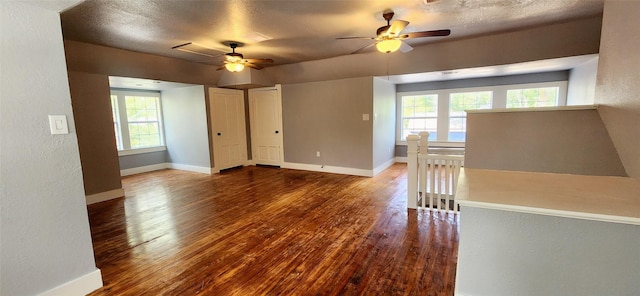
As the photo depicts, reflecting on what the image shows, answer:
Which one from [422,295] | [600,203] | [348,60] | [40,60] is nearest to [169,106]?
[348,60]

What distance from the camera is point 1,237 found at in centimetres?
160

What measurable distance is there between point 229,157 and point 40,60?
4978mm

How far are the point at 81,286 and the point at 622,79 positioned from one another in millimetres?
4131

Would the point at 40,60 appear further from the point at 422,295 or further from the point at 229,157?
the point at 229,157

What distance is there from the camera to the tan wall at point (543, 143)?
2.15 metres

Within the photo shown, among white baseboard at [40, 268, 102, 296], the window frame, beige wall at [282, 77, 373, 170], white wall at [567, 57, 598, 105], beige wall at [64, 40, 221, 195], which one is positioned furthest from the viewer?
the window frame

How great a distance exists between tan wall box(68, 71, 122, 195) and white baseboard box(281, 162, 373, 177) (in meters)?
3.37

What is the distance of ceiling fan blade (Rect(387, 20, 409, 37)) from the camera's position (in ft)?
9.30

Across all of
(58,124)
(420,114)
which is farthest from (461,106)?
(58,124)

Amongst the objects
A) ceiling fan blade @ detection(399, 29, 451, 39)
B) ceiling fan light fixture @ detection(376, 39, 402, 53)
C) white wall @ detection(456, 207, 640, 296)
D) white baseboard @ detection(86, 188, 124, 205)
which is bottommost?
white baseboard @ detection(86, 188, 124, 205)

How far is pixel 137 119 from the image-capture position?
6.31 m

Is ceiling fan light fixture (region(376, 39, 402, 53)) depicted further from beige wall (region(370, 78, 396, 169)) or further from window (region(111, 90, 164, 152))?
window (region(111, 90, 164, 152))

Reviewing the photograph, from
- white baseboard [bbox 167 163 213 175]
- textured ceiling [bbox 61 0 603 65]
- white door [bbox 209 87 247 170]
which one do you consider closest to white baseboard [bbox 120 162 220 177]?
white baseboard [bbox 167 163 213 175]

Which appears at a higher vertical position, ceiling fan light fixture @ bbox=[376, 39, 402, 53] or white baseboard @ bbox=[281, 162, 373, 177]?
ceiling fan light fixture @ bbox=[376, 39, 402, 53]
